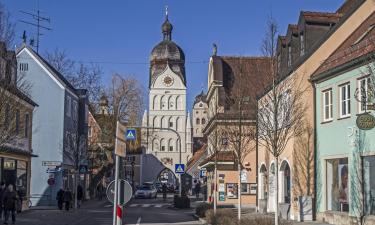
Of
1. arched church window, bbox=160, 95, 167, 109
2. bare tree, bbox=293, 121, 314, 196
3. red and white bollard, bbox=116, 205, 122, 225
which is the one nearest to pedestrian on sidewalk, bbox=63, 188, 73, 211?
bare tree, bbox=293, 121, 314, 196

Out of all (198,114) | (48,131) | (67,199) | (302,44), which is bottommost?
(67,199)

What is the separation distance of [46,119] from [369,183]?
32.3 m

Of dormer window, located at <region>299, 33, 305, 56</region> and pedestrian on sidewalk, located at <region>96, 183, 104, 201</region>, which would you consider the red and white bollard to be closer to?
dormer window, located at <region>299, 33, 305, 56</region>

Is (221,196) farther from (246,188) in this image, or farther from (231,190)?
(246,188)

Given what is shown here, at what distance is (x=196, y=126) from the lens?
162250mm

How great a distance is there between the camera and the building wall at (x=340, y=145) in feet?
75.7

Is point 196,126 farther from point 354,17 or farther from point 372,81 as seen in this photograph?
point 372,81

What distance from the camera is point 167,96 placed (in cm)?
12256

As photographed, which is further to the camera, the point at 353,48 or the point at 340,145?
the point at 340,145

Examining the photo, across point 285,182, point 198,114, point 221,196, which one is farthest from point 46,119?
point 198,114

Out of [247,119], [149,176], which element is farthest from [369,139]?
[149,176]

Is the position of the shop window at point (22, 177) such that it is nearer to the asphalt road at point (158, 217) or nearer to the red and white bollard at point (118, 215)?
the asphalt road at point (158, 217)

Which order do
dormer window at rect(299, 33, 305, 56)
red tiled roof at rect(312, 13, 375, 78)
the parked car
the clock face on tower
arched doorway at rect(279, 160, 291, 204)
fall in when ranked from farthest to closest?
the clock face on tower
the parked car
arched doorway at rect(279, 160, 291, 204)
dormer window at rect(299, 33, 305, 56)
red tiled roof at rect(312, 13, 375, 78)

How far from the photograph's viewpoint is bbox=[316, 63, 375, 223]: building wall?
23.1m
